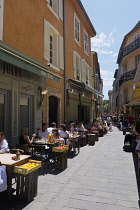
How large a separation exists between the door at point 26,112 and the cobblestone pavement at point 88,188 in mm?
2494

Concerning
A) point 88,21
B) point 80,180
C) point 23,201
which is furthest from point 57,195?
point 88,21

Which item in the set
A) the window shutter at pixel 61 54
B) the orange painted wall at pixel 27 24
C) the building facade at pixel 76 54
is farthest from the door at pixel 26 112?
the building facade at pixel 76 54

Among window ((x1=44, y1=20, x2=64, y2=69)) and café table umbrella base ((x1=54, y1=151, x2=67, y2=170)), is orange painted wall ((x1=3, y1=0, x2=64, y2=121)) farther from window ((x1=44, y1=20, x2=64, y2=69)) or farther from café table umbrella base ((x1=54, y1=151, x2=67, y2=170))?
café table umbrella base ((x1=54, y1=151, x2=67, y2=170))

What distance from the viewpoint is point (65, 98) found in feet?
37.0

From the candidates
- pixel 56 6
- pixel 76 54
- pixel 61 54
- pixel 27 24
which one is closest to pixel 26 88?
pixel 27 24

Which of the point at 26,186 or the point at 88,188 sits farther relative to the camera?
the point at 88,188

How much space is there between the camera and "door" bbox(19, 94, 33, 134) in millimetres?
7281

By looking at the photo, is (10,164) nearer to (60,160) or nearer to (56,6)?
(60,160)

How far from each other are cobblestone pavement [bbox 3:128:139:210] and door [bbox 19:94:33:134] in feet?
8.18

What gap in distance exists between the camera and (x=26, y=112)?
7.62m

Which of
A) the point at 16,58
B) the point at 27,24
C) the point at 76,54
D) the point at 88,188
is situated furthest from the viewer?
the point at 76,54

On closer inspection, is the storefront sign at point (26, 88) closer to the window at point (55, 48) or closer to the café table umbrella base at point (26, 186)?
the window at point (55, 48)

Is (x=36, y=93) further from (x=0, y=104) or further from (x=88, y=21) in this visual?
(x=88, y=21)

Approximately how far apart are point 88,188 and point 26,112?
4.41 m
